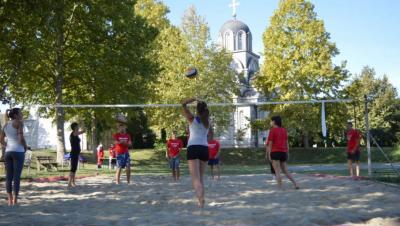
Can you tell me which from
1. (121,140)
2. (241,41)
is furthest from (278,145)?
(241,41)

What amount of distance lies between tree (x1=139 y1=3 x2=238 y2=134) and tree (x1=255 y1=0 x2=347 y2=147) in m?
3.93

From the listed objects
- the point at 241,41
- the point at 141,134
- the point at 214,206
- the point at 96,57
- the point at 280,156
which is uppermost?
the point at 241,41

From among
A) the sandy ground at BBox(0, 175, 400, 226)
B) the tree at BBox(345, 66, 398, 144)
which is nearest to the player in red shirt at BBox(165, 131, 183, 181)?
the sandy ground at BBox(0, 175, 400, 226)

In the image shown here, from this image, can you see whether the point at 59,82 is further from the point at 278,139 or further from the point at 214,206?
the point at 214,206

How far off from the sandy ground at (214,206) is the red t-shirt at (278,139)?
1032 millimetres

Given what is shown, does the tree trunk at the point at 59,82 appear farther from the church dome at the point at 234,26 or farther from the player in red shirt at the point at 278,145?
the church dome at the point at 234,26

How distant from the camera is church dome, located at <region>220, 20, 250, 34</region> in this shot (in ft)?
193

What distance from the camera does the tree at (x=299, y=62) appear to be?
33.6 metres

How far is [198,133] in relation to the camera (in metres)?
7.80

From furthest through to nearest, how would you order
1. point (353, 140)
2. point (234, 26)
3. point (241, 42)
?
point (241, 42), point (234, 26), point (353, 140)

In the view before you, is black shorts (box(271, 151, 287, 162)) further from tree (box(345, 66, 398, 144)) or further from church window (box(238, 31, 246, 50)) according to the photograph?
church window (box(238, 31, 246, 50))

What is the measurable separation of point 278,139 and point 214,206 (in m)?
3.26

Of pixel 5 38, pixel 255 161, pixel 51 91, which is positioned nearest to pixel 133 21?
pixel 51 91

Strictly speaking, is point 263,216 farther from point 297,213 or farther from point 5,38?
point 5,38
